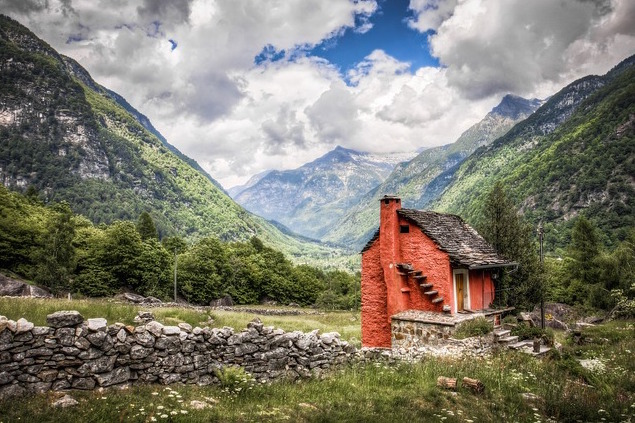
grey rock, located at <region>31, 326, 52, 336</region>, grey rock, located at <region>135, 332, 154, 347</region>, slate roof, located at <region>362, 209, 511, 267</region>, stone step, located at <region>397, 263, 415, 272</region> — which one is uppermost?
slate roof, located at <region>362, 209, 511, 267</region>

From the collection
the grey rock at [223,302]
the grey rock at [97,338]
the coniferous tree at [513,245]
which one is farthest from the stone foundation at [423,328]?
the grey rock at [223,302]

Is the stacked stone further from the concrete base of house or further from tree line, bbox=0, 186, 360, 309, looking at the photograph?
tree line, bbox=0, 186, 360, 309

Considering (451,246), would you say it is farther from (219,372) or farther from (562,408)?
(219,372)

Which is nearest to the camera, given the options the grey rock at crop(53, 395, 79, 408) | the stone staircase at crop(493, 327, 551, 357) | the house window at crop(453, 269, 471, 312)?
the grey rock at crop(53, 395, 79, 408)

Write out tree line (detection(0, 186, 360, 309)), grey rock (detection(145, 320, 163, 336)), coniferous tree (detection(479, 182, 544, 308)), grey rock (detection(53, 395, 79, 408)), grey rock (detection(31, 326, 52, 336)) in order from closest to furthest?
grey rock (detection(53, 395, 79, 408)), grey rock (detection(31, 326, 52, 336)), grey rock (detection(145, 320, 163, 336)), coniferous tree (detection(479, 182, 544, 308)), tree line (detection(0, 186, 360, 309))

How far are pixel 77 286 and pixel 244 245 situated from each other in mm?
47613

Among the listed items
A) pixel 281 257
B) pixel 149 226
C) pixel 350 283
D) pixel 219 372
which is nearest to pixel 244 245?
pixel 281 257

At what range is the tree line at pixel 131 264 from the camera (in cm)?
5084

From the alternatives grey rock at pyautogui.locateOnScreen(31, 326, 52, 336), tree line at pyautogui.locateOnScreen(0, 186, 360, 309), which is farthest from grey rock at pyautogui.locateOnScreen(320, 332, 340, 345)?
tree line at pyautogui.locateOnScreen(0, 186, 360, 309)

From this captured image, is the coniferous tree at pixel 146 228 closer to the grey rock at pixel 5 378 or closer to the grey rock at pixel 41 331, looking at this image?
the grey rock at pixel 41 331

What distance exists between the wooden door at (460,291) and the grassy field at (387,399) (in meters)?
5.74

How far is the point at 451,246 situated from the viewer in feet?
67.2

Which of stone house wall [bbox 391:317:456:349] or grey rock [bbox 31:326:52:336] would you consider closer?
grey rock [bbox 31:326:52:336]

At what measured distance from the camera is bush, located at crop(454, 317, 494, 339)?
17344 millimetres
